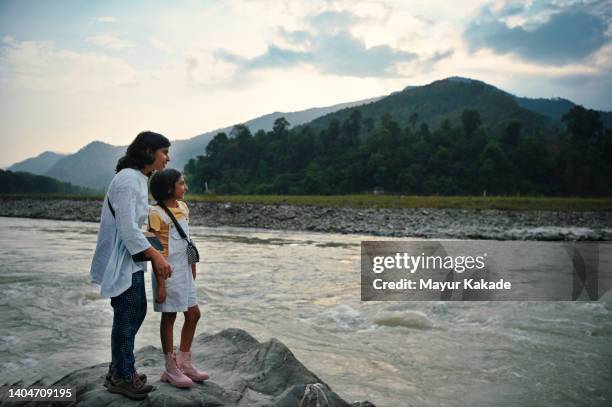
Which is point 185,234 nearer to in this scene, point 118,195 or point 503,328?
point 118,195

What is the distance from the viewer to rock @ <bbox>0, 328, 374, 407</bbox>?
3.44m

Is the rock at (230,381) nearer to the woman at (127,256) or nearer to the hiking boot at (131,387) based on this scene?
the hiking boot at (131,387)

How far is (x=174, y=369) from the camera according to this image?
3.70 meters

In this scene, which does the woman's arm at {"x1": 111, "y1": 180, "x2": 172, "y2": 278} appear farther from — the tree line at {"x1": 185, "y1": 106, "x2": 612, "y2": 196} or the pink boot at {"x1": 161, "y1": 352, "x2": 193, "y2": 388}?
the tree line at {"x1": 185, "y1": 106, "x2": 612, "y2": 196}

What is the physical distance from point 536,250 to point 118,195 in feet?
69.4

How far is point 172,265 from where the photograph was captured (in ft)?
12.1

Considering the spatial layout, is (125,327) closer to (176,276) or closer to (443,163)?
(176,276)

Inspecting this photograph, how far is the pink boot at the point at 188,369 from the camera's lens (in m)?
3.82

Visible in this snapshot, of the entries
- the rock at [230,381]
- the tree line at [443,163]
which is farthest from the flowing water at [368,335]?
the tree line at [443,163]

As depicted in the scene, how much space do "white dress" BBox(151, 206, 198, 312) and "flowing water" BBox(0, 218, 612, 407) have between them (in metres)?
2.64

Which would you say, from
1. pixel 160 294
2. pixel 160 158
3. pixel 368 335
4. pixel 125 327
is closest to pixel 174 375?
pixel 125 327

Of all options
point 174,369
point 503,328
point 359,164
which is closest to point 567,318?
point 503,328

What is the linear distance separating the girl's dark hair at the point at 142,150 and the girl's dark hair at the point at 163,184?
19 cm
